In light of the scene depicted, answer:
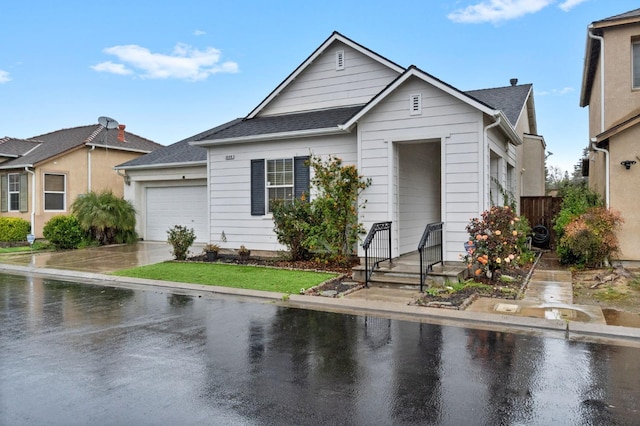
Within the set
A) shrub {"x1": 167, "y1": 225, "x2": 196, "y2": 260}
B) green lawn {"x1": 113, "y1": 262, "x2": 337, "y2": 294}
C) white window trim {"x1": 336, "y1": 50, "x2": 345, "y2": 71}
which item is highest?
white window trim {"x1": 336, "y1": 50, "x2": 345, "y2": 71}

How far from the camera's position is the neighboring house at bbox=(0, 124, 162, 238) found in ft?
64.4

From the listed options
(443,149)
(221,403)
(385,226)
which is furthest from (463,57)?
(221,403)

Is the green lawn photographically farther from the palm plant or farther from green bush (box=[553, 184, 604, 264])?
the palm plant

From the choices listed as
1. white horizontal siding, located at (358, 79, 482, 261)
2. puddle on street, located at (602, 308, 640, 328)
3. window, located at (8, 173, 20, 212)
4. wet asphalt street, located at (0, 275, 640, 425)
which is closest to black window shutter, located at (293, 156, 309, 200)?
white horizontal siding, located at (358, 79, 482, 261)

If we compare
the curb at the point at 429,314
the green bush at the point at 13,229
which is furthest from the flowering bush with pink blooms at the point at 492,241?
the green bush at the point at 13,229

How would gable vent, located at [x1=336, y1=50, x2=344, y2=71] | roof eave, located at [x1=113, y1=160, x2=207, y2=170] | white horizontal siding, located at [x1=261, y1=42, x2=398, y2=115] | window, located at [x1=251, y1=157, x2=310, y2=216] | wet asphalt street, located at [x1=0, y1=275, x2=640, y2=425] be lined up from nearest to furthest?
1. wet asphalt street, located at [x1=0, y1=275, x2=640, y2=425]
2. window, located at [x1=251, y1=157, x2=310, y2=216]
3. white horizontal siding, located at [x1=261, y1=42, x2=398, y2=115]
4. gable vent, located at [x1=336, y1=50, x2=344, y2=71]
5. roof eave, located at [x1=113, y1=160, x2=207, y2=170]

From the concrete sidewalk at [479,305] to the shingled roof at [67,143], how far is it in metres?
9.42

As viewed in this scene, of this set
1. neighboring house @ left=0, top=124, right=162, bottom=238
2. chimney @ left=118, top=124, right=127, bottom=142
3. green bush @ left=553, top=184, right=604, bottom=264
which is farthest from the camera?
chimney @ left=118, top=124, right=127, bottom=142

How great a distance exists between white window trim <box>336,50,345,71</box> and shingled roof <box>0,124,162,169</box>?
1278cm

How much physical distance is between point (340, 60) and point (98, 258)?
376 inches

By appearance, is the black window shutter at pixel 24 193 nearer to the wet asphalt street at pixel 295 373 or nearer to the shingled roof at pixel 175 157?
the shingled roof at pixel 175 157

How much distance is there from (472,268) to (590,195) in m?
4.57

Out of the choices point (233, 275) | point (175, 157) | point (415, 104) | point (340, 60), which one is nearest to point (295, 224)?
point (233, 275)

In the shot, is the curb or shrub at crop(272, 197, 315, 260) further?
shrub at crop(272, 197, 315, 260)
